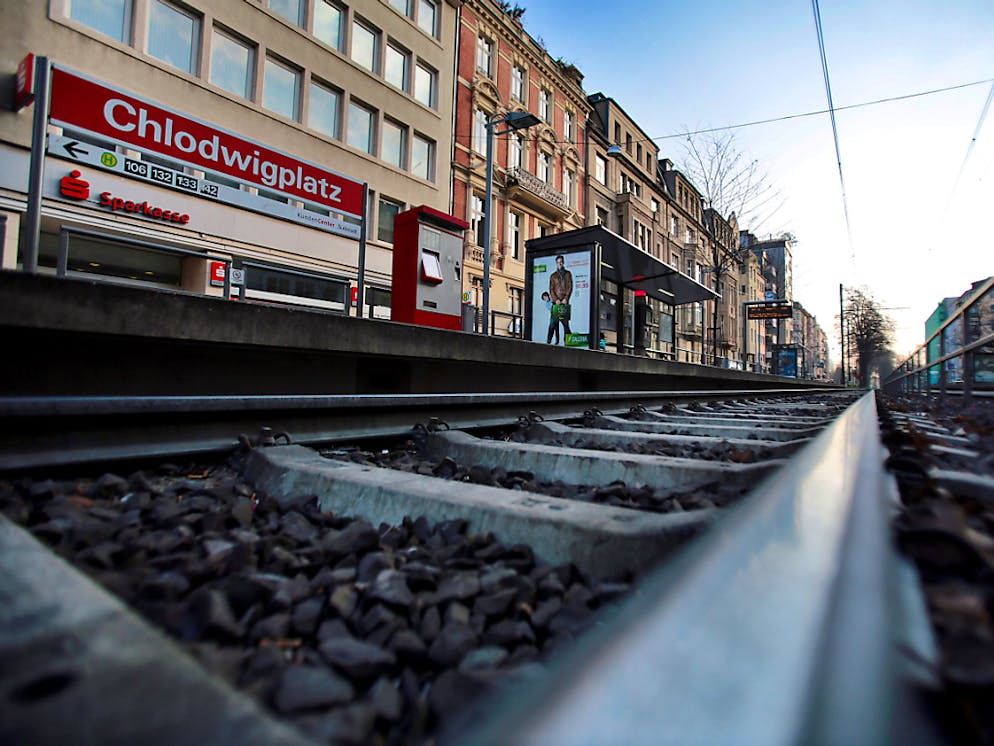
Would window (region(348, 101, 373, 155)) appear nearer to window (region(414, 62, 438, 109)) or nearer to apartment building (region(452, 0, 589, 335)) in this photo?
window (region(414, 62, 438, 109))

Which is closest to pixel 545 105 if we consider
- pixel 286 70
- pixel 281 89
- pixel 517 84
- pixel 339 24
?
pixel 517 84

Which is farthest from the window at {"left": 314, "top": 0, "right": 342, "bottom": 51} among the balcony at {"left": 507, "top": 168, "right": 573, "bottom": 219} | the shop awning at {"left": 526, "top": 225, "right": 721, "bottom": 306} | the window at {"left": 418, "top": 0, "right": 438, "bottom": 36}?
the shop awning at {"left": 526, "top": 225, "right": 721, "bottom": 306}

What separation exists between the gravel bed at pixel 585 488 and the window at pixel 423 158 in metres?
18.9

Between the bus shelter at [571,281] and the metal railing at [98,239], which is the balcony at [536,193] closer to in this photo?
the bus shelter at [571,281]

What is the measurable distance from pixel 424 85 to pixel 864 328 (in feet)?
160

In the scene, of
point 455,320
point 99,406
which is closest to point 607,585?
point 99,406

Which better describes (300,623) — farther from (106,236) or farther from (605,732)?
(106,236)

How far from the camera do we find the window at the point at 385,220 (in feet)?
59.6

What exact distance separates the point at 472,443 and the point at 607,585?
151 centimetres

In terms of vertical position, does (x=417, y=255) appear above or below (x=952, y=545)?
above

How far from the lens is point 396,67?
1922 cm

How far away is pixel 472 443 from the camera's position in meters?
2.62

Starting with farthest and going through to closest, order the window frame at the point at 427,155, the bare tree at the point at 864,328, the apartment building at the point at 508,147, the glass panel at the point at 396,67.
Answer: the bare tree at the point at 864,328 → the apartment building at the point at 508,147 → the window frame at the point at 427,155 → the glass panel at the point at 396,67

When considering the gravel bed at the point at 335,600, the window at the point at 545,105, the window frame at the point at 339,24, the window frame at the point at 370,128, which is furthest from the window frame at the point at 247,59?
the gravel bed at the point at 335,600
